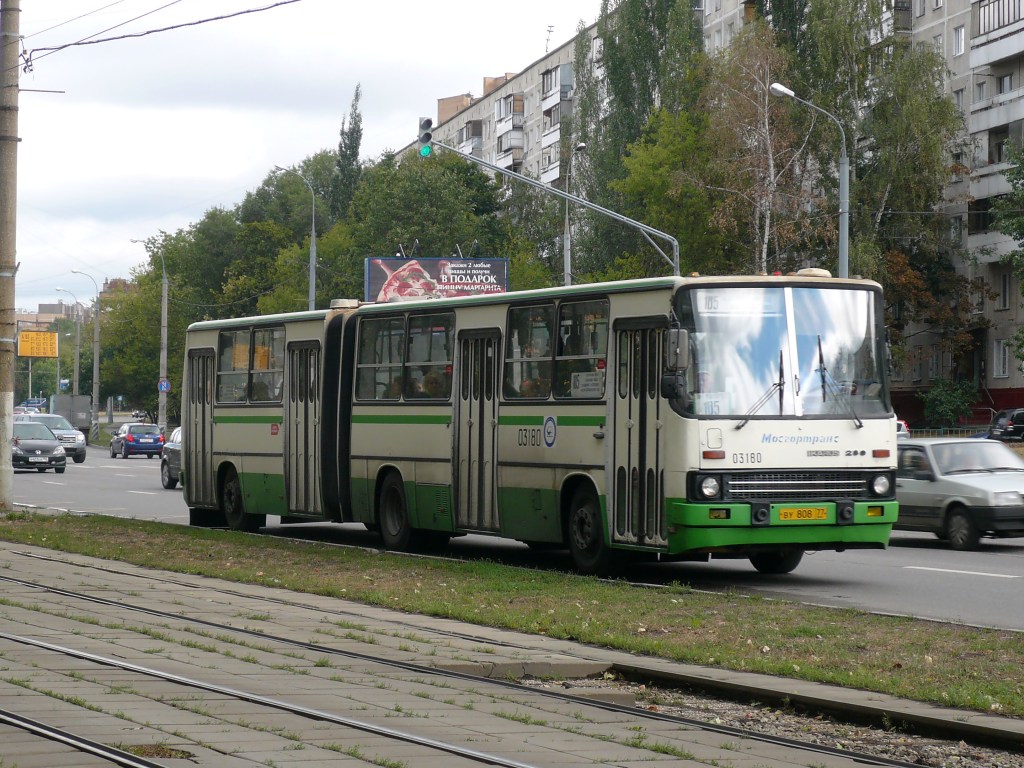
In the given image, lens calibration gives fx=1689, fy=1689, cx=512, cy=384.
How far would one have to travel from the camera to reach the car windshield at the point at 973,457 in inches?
875

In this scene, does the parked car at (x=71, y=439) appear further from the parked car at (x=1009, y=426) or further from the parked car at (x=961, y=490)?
the parked car at (x=961, y=490)

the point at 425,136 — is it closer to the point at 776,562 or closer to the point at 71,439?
the point at 776,562

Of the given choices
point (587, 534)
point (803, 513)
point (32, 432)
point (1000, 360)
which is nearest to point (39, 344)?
point (32, 432)

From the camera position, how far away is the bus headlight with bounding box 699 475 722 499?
15688mm

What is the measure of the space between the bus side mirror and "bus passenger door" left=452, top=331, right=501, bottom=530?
3.58m

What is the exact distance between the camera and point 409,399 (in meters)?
20.5

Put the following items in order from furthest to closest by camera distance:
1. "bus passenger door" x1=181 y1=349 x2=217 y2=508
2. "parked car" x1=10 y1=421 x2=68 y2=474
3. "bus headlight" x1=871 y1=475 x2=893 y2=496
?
"parked car" x1=10 y1=421 x2=68 y2=474 < "bus passenger door" x1=181 y1=349 x2=217 y2=508 < "bus headlight" x1=871 y1=475 x2=893 y2=496

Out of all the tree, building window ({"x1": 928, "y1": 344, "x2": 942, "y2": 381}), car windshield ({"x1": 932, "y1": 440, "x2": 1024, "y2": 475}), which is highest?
the tree

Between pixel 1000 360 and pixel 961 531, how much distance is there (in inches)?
1904

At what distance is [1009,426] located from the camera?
200ft

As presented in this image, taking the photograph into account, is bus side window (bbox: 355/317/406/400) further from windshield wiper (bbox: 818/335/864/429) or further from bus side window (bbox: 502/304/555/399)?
windshield wiper (bbox: 818/335/864/429)

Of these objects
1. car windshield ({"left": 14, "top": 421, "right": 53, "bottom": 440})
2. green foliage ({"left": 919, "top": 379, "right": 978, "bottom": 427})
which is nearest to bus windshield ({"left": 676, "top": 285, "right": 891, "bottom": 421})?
car windshield ({"left": 14, "top": 421, "right": 53, "bottom": 440})

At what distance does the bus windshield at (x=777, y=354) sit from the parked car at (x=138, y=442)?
57773 mm

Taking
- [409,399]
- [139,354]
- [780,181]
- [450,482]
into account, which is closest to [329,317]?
[409,399]
